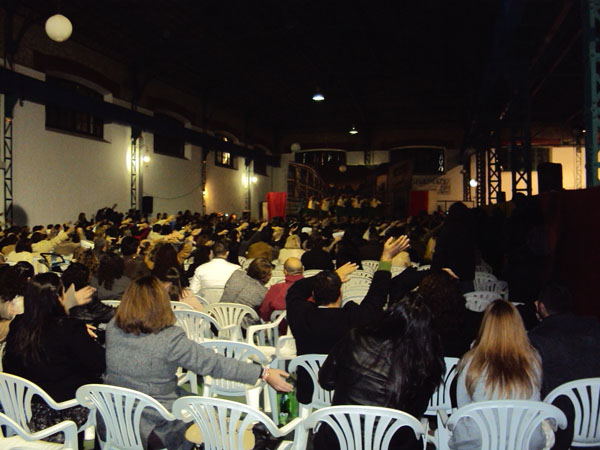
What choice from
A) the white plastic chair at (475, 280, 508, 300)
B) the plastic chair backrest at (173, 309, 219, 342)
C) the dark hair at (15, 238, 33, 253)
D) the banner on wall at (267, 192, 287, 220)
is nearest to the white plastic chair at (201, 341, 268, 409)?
the plastic chair backrest at (173, 309, 219, 342)

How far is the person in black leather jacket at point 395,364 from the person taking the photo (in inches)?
87.4

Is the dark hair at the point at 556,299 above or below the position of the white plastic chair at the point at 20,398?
above

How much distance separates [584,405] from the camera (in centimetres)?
255

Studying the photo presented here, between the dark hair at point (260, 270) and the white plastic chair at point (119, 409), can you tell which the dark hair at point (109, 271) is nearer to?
the dark hair at point (260, 270)

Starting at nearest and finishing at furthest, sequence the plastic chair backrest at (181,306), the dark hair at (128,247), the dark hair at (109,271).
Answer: the plastic chair backrest at (181,306), the dark hair at (109,271), the dark hair at (128,247)

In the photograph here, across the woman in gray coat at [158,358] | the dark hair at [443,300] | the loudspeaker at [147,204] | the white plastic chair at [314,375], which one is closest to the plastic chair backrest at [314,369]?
the white plastic chair at [314,375]

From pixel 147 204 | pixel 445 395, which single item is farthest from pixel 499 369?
pixel 147 204

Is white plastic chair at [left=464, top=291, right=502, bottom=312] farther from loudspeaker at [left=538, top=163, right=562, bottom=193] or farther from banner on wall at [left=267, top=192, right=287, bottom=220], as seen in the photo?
banner on wall at [left=267, top=192, right=287, bottom=220]

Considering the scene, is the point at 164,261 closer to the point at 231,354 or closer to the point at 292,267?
the point at 292,267

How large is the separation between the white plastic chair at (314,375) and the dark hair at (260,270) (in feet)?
6.52

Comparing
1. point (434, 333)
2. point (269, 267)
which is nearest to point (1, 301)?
point (269, 267)

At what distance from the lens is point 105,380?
2744mm

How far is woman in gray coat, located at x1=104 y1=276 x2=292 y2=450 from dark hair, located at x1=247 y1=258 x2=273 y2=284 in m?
2.30

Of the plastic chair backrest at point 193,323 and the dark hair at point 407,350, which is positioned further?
the plastic chair backrest at point 193,323
